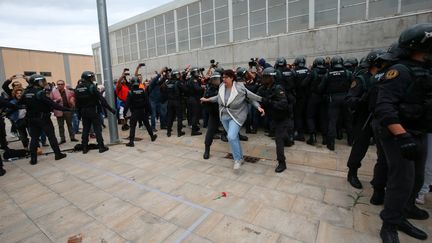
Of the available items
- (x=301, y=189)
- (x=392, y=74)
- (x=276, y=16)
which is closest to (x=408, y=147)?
(x=392, y=74)

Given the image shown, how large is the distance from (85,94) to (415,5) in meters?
12.5

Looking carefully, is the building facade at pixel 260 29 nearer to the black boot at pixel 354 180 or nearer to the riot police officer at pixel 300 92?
the riot police officer at pixel 300 92

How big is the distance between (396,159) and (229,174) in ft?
8.68

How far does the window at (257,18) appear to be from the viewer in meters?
13.2

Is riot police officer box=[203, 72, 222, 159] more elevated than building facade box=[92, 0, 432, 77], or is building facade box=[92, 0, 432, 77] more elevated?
building facade box=[92, 0, 432, 77]

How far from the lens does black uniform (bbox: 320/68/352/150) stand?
16.9 ft

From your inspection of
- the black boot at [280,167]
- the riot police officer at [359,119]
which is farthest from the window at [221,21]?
the riot police officer at [359,119]

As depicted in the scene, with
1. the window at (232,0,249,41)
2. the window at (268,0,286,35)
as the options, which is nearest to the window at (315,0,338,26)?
the window at (268,0,286,35)

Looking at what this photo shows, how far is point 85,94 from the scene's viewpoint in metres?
5.86

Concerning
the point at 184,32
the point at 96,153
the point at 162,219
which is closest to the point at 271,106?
the point at 162,219

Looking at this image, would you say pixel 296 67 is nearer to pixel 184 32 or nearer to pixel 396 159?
pixel 396 159

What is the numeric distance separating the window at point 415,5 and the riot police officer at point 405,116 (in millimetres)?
9945

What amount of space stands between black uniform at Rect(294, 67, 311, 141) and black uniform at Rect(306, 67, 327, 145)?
0.51 ft

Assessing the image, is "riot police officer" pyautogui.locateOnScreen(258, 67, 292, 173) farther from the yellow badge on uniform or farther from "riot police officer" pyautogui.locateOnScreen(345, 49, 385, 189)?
the yellow badge on uniform
